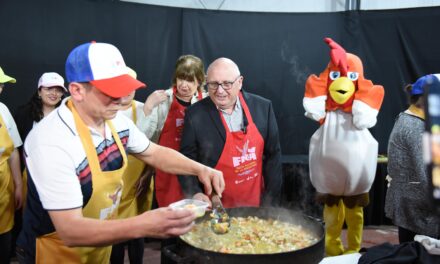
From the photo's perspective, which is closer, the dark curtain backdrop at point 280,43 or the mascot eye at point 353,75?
the mascot eye at point 353,75

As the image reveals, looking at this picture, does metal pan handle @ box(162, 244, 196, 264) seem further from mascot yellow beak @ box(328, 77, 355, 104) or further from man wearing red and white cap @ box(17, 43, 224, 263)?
mascot yellow beak @ box(328, 77, 355, 104)

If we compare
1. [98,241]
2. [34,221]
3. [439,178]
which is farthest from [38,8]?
[439,178]

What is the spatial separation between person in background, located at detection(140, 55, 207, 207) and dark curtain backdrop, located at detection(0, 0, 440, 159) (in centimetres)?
186

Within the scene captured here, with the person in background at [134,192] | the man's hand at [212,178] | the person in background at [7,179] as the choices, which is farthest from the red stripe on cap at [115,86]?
the person in background at [7,179]

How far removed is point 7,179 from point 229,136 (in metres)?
1.84

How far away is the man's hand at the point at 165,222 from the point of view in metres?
1.59

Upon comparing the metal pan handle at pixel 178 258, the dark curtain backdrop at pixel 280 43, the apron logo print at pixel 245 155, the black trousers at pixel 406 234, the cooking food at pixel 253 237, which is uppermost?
the dark curtain backdrop at pixel 280 43

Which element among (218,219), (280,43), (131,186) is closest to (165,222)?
(218,219)

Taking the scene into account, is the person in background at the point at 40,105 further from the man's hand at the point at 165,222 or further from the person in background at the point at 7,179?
the man's hand at the point at 165,222

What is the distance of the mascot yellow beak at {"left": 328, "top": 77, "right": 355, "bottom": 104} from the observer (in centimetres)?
337

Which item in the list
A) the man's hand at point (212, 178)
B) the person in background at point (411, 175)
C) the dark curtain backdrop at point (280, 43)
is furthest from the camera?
the dark curtain backdrop at point (280, 43)

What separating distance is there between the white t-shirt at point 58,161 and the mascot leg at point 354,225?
2572 mm

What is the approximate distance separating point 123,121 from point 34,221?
0.65m

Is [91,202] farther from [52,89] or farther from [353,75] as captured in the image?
[353,75]
